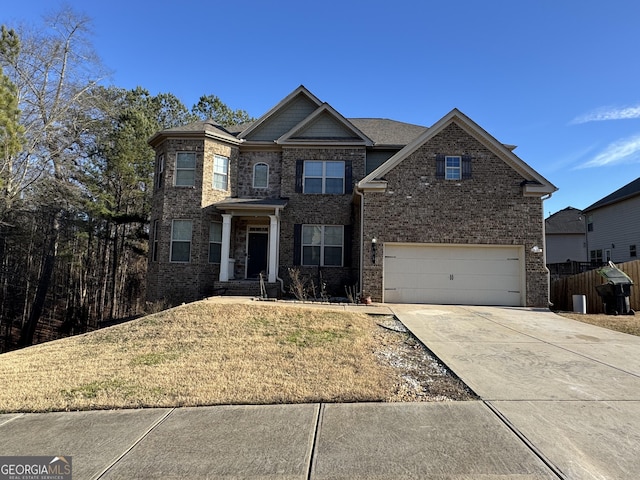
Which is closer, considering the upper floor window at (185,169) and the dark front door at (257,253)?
the upper floor window at (185,169)

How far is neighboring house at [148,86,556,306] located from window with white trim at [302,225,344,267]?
0.13ft

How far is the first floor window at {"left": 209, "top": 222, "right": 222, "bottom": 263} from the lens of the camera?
48.6 ft

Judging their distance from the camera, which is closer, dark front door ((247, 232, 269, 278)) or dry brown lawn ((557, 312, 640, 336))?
Result: dry brown lawn ((557, 312, 640, 336))

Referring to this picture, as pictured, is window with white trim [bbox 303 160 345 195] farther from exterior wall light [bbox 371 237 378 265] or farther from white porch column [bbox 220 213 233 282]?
exterior wall light [bbox 371 237 378 265]

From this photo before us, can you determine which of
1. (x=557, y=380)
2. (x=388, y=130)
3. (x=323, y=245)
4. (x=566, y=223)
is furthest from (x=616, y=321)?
(x=566, y=223)

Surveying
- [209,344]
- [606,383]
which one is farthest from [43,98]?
[606,383]

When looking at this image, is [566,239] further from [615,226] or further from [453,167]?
[453,167]

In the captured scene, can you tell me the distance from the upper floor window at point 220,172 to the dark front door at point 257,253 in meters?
2.28

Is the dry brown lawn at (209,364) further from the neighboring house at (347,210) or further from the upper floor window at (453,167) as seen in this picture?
the upper floor window at (453,167)

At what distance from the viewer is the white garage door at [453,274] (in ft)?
42.0

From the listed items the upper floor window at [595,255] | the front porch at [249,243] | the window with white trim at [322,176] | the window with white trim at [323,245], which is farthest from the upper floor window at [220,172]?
the upper floor window at [595,255]

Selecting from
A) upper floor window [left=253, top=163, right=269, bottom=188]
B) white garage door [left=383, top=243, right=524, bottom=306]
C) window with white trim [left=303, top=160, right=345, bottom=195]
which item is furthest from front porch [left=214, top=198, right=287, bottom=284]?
white garage door [left=383, top=243, right=524, bottom=306]

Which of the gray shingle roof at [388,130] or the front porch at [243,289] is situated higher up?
the gray shingle roof at [388,130]

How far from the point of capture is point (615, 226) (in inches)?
888
